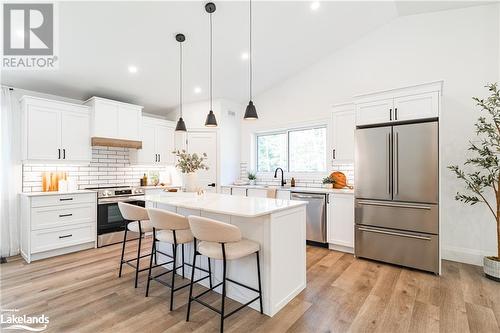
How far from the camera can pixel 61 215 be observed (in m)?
3.98

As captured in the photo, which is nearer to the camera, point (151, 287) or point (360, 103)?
point (151, 287)

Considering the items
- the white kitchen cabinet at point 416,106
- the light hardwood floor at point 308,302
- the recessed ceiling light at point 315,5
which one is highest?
the recessed ceiling light at point 315,5

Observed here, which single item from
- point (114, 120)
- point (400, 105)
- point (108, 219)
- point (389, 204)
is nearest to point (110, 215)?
point (108, 219)

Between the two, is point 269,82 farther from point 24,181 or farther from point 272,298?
point 24,181

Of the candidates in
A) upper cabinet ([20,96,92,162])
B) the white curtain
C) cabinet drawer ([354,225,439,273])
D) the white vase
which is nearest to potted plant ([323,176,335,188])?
cabinet drawer ([354,225,439,273])

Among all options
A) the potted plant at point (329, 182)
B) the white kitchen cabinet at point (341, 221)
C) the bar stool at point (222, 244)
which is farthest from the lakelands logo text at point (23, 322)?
the potted plant at point (329, 182)

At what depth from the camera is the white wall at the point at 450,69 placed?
348cm

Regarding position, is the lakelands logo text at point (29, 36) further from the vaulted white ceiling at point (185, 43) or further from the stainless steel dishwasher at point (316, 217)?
the stainless steel dishwasher at point (316, 217)

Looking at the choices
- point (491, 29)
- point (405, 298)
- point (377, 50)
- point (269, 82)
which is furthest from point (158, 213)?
point (491, 29)

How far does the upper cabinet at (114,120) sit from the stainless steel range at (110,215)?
41.3 inches

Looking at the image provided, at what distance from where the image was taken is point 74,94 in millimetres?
4613

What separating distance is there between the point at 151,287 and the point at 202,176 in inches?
118

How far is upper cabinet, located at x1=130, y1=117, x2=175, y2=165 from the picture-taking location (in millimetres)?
5324

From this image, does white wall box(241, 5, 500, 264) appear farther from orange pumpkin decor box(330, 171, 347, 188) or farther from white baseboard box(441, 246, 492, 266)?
orange pumpkin decor box(330, 171, 347, 188)
